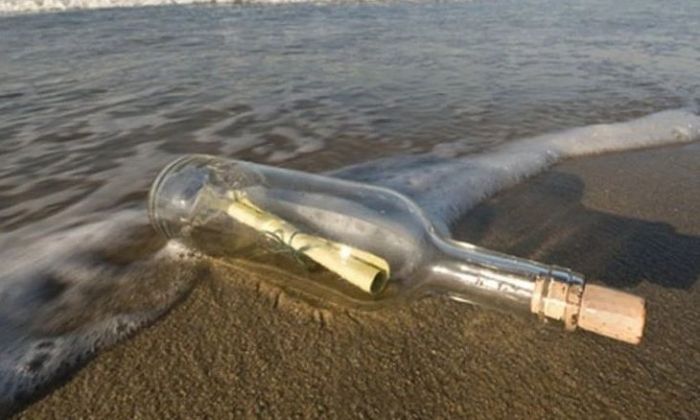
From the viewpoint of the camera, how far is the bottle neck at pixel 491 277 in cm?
119

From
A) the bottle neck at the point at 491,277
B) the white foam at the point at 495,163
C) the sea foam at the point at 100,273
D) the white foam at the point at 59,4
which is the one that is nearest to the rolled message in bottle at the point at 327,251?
the bottle neck at the point at 491,277

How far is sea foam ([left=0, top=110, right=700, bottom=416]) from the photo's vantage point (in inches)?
60.8

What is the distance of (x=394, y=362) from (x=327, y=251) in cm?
39

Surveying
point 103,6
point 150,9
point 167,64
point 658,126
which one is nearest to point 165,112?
point 167,64

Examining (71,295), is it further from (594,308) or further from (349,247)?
(594,308)

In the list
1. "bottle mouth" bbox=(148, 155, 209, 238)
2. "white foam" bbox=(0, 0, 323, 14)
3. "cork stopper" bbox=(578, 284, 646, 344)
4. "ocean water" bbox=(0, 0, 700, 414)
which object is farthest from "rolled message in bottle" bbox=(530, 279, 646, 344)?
"white foam" bbox=(0, 0, 323, 14)

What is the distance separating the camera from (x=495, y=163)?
316 cm

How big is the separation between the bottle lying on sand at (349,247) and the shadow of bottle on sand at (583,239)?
0.78 m

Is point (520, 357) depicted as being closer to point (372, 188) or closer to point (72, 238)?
point (372, 188)

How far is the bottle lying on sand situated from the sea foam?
21 centimetres

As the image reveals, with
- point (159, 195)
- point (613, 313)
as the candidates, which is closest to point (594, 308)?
point (613, 313)

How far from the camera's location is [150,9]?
12828mm

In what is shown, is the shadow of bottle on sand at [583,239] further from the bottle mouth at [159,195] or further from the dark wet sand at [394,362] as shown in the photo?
the bottle mouth at [159,195]

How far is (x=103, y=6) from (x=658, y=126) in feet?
45.7
